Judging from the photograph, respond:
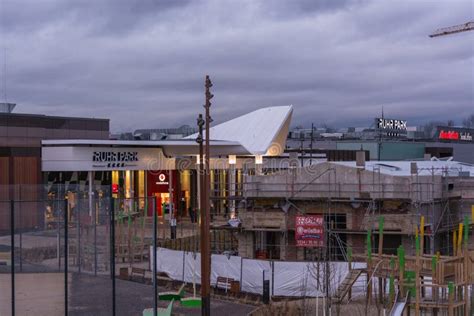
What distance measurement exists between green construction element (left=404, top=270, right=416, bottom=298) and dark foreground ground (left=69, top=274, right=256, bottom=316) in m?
5.26

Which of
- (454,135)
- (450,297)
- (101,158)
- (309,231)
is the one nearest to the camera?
(450,297)

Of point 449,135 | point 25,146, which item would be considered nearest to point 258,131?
point 25,146

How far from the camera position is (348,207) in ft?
113

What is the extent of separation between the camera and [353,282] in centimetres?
2619

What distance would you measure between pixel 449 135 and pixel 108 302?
282ft

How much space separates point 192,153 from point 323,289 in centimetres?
3170

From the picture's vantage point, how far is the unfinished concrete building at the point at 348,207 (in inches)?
1302

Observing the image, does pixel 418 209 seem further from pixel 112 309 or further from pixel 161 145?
pixel 161 145

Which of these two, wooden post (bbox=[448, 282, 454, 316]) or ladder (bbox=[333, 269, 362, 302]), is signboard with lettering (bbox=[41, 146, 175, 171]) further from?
wooden post (bbox=[448, 282, 454, 316])

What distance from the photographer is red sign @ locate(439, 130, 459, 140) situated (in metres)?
102

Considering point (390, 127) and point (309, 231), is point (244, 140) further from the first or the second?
point (390, 127)

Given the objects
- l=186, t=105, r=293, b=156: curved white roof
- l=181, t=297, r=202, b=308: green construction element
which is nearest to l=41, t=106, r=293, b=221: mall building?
l=186, t=105, r=293, b=156: curved white roof

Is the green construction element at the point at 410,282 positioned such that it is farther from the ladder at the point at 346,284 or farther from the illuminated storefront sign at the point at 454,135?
the illuminated storefront sign at the point at 454,135

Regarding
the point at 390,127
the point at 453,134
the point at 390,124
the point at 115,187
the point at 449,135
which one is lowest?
the point at 115,187
